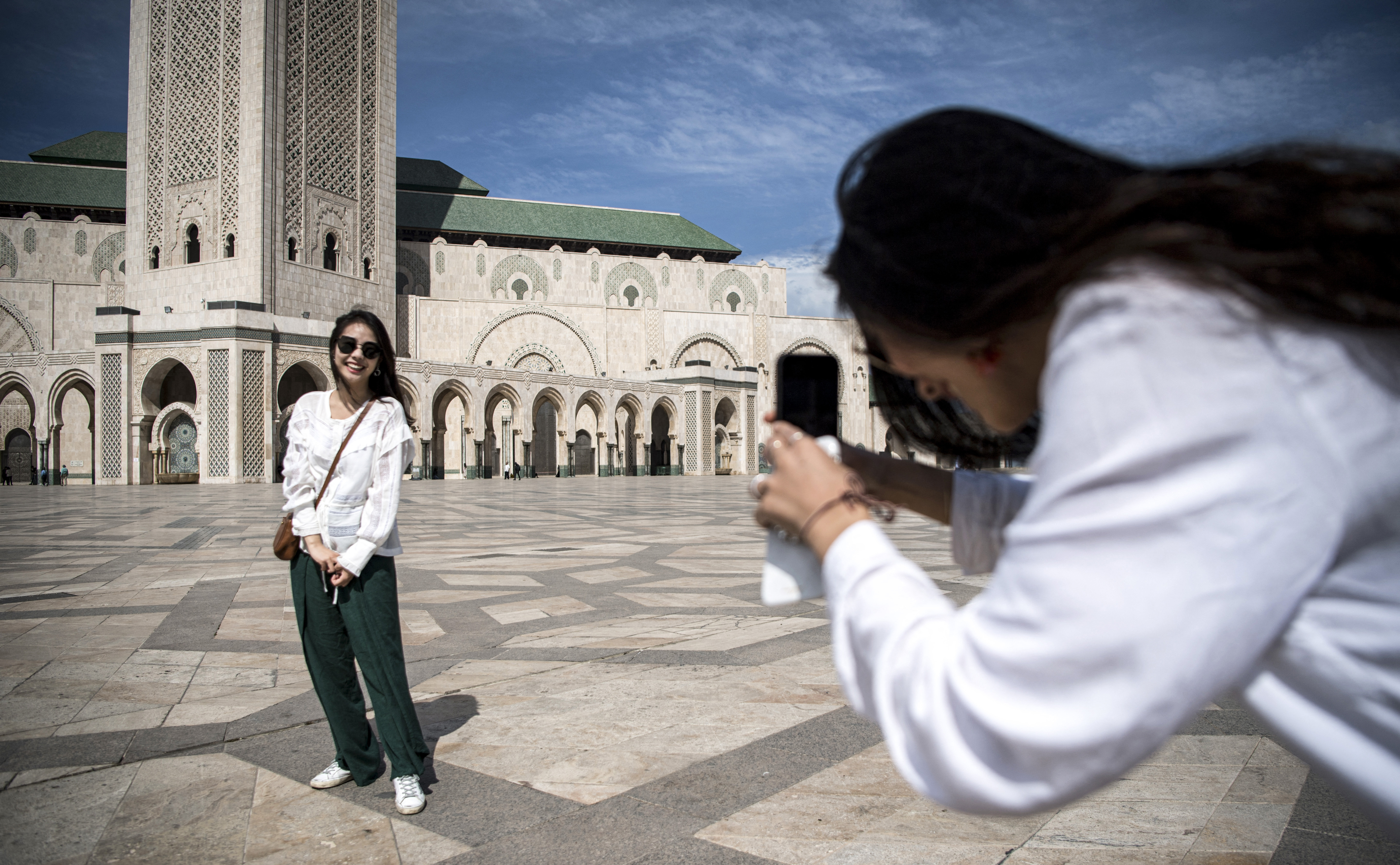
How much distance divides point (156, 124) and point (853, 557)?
35699 millimetres

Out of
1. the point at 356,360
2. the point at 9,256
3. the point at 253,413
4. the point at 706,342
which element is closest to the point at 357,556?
the point at 356,360

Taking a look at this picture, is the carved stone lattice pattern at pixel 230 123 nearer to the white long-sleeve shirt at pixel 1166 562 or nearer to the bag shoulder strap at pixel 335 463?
the bag shoulder strap at pixel 335 463

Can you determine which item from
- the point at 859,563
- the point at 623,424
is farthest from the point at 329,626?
the point at 623,424

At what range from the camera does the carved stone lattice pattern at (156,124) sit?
2938cm

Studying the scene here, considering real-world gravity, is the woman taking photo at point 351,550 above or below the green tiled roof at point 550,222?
below

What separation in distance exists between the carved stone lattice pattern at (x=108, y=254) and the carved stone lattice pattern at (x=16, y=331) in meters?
3.32

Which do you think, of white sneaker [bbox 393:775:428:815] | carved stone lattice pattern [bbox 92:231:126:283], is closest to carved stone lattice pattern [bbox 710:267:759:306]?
carved stone lattice pattern [bbox 92:231:126:283]

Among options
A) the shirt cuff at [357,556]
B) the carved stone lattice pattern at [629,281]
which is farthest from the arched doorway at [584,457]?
the shirt cuff at [357,556]

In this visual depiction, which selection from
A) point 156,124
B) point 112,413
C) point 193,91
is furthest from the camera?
point 156,124

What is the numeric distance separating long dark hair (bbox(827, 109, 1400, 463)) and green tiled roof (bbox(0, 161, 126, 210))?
46.2m

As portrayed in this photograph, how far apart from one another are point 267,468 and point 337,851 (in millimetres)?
27728

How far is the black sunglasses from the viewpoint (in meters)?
2.56

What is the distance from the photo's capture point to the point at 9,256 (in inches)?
1468

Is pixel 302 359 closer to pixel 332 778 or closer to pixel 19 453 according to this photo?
pixel 19 453
